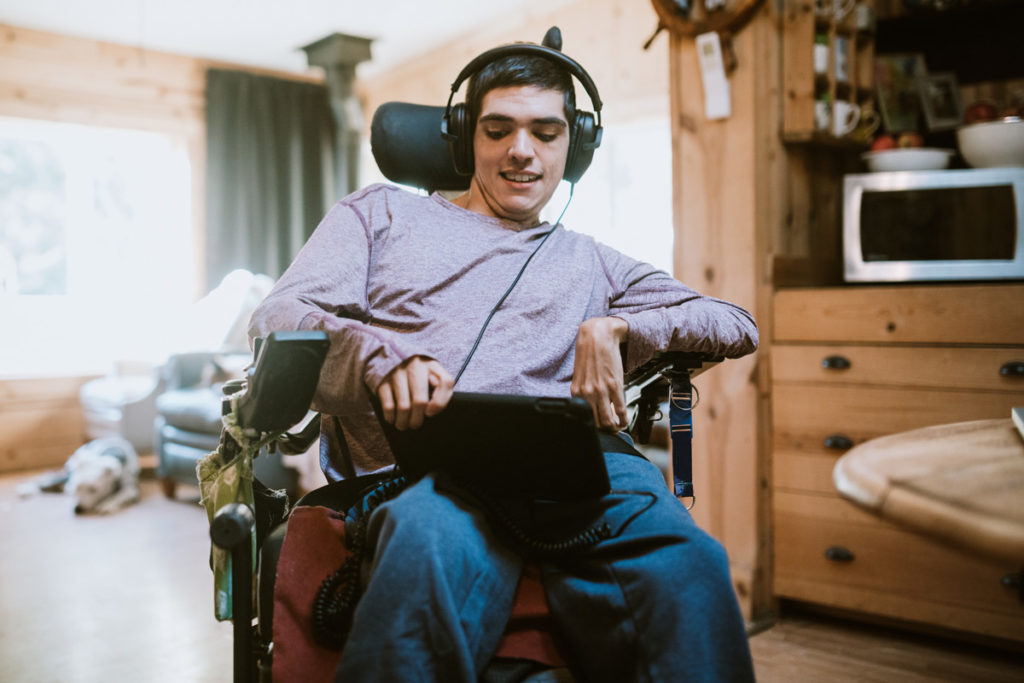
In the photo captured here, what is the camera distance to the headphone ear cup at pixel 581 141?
1.37 meters

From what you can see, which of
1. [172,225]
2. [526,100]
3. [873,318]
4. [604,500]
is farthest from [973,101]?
[172,225]

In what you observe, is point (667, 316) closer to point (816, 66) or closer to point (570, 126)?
point (570, 126)

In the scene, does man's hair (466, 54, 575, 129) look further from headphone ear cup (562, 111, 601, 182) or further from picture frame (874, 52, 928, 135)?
picture frame (874, 52, 928, 135)

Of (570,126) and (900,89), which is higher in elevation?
(900,89)

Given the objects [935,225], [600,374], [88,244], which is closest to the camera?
[600,374]

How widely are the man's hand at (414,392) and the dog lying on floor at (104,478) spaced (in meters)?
3.12

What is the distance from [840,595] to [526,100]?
147 centimetres

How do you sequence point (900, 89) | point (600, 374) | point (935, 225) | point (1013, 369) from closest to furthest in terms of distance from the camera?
point (600, 374), point (1013, 369), point (935, 225), point (900, 89)

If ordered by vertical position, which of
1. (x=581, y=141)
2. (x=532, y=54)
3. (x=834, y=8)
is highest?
(x=834, y=8)

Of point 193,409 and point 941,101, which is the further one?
point 193,409

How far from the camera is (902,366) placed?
1.95 m

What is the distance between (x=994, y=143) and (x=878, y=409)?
0.76 m

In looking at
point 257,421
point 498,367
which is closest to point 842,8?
point 498,367

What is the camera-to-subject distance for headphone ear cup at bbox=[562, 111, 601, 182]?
137 cm
